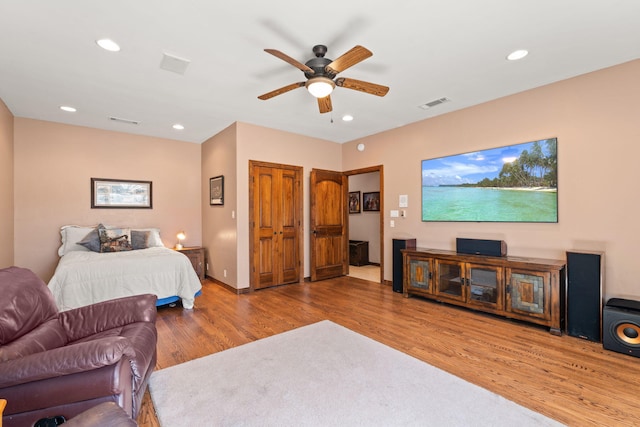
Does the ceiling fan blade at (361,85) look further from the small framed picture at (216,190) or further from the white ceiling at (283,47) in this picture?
the small framed picture at (216,190)

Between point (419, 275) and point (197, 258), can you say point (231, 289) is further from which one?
point (419, 275)

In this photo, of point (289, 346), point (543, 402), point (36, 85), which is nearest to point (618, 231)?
point (543, 402)

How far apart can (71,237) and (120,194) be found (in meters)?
1.07

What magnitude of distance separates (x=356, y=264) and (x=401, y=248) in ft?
8.67

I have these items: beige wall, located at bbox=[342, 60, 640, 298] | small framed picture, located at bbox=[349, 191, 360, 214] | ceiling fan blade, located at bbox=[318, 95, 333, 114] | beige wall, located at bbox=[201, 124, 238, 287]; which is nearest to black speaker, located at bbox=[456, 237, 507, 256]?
beige wall, located at bbox=[342, 60, 640, 298]

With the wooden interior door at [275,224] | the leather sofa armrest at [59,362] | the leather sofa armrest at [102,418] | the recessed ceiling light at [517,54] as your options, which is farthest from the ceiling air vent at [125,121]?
the recessed ceiling light at [517,54]

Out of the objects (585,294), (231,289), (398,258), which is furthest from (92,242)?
(585,294)

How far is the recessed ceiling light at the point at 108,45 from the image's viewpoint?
2576 millimetres

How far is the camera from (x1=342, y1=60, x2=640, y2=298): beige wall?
2967 mm

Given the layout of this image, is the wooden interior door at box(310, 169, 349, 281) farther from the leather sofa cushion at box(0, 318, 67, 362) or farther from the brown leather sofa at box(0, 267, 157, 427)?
the leather sofa cushion at box(0, 318, 67, 362)

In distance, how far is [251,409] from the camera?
1.94m

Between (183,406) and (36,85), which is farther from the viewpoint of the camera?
(36,85)

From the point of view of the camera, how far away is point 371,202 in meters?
7.36

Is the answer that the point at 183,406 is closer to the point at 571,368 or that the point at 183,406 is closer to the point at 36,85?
the point at 571,368
